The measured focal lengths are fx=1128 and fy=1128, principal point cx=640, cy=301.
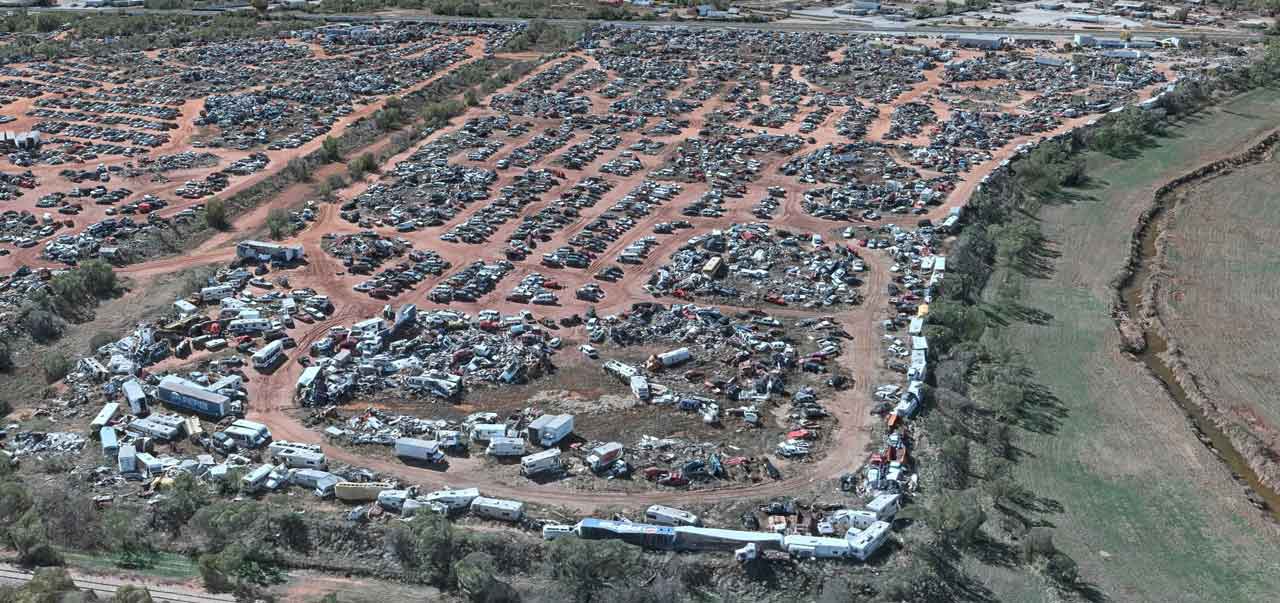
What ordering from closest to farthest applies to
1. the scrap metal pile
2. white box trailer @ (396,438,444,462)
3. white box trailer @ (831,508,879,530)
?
white box trailer @ (831,508,879,530)
white box trailer @ (396,438,444,462)
the scrap metal pile

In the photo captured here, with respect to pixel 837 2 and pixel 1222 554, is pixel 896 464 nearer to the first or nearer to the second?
pixel 1222 554

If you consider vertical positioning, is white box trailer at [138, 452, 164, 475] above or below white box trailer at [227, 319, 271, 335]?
below

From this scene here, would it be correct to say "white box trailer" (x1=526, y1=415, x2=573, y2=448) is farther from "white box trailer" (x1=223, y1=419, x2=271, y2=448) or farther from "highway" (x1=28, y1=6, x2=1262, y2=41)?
"highway" (x1=28, y1=6, x2=1262, y2=41)

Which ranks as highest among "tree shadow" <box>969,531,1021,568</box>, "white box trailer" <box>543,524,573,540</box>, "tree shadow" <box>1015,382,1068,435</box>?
"white box trailer" <box>543,524,573,540</box>

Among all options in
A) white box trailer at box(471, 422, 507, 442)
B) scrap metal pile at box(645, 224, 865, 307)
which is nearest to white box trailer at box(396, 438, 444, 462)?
white box trailer at box(471, 422, 507, 442)

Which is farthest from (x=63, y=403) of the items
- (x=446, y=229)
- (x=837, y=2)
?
(x=837, y=2)

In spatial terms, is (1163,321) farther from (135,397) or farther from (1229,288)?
(135,397)

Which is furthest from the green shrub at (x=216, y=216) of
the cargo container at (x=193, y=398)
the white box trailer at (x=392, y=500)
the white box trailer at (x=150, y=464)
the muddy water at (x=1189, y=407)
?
the muddy water at (x=1189, y=407)
